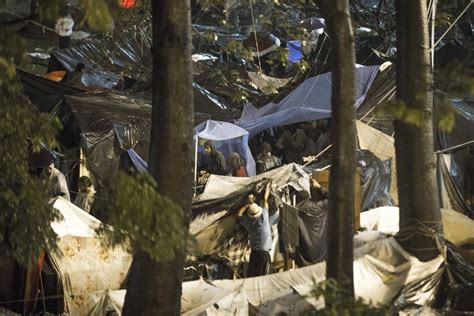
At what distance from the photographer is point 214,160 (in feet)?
58.4

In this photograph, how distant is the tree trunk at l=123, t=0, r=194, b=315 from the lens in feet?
24.4

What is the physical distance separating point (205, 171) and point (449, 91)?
11656 mm

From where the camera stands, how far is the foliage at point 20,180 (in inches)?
250

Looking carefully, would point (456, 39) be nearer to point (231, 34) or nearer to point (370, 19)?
point (370, 19)

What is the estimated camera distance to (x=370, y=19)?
26.8 meters

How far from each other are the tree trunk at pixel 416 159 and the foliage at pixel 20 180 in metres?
4.86

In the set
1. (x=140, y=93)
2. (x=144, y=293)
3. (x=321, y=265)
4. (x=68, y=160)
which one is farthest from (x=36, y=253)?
(x=140, y=93)

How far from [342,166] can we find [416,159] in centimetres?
232

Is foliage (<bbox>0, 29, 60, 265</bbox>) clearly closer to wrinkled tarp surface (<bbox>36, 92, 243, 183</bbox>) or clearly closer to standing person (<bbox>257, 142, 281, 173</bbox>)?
wrinkled tarp surface (<bbox>36, 92, 243, 183</bbox>)

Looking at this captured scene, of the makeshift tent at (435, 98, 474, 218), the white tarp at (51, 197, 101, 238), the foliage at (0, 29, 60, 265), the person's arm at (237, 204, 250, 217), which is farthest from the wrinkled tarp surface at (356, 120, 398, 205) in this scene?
the foliage at (0, 29, 60, 265)

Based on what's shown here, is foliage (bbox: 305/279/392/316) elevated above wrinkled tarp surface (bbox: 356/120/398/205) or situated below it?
below

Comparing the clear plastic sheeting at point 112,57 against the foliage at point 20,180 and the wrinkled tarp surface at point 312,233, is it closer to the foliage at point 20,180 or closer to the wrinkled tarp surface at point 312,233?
the wrinkled tarp surface at point 312,233

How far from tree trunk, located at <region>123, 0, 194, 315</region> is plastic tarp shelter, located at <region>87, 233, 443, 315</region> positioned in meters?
2.08

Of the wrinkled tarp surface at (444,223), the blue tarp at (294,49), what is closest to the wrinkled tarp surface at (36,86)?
the wrinkled tarp surface at (444,223)
